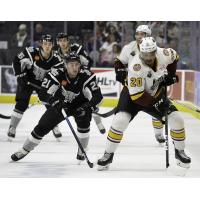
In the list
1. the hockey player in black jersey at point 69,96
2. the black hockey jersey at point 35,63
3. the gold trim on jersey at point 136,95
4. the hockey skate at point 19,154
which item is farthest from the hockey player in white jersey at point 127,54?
the hockey skate at point 19,154

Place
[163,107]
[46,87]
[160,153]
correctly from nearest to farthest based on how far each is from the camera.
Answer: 1. [163,107]
2. [46,87]
3. [160,153]

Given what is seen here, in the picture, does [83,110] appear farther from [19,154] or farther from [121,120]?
[19,154]

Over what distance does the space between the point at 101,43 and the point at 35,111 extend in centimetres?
220

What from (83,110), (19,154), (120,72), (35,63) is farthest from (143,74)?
(35,63)

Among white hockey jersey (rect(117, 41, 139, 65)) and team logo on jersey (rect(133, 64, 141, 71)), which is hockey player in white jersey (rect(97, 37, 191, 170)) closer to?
team logo on jersey (rect(133, 64, 141, 71))

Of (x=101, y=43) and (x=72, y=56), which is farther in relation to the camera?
(x=101, y=43)

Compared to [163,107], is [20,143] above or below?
below

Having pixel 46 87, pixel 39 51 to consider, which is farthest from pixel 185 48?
pixel 46 87

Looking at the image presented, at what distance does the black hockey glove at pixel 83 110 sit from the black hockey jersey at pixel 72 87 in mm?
41

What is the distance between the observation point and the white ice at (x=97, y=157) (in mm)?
4387

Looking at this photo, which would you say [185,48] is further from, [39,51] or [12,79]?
[39,51]

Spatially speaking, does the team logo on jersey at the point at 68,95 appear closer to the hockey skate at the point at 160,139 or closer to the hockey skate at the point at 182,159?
the hockey skate at the point at 182,159

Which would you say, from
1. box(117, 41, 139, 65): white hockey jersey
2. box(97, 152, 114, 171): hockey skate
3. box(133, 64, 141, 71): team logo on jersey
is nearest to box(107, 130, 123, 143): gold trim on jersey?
box(97, 152, 114, 171): hockey skate

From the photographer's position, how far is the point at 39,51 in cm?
576
